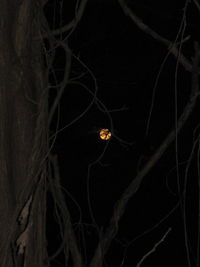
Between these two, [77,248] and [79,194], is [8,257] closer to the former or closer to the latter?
[77,248]

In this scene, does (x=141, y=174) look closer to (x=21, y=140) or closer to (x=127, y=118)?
(x=21, y=140)

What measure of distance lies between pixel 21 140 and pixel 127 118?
13.1 ft

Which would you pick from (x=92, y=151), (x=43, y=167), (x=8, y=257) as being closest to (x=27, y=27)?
(x=43, y=167)

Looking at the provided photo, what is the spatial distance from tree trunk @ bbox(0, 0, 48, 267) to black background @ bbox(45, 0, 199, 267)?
8.05 ft

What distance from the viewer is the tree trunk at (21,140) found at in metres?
1.10

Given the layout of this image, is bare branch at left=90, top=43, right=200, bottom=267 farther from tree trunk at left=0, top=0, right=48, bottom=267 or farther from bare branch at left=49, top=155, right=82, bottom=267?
tree trunk at left=0, top=0, right=48, bottom=267

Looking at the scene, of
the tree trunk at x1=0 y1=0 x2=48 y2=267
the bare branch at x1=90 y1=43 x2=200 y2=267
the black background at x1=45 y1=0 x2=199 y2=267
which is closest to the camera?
the tree trunk at x1=0 y1=0 x2=48 y2=267

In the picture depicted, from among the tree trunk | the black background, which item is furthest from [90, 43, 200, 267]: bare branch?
the black background

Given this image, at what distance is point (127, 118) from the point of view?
202 inches

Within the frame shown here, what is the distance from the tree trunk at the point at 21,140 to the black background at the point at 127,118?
2454mm

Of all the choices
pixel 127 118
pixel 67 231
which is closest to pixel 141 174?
pixel 67 231

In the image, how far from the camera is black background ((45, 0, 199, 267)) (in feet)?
14.1

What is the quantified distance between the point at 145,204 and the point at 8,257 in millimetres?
4936

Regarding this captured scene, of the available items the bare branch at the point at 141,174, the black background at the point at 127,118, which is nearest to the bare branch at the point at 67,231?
the bare branch at the point at 141,174
